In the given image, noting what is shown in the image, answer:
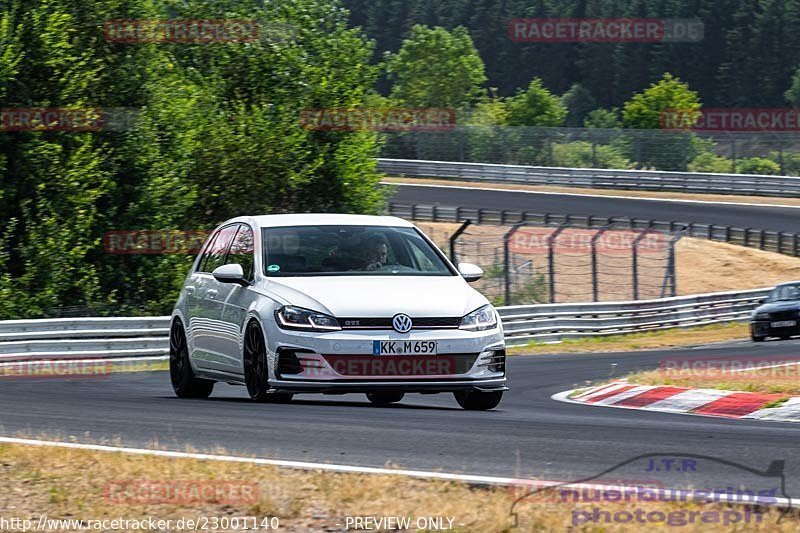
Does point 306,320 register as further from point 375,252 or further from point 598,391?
point 598,391

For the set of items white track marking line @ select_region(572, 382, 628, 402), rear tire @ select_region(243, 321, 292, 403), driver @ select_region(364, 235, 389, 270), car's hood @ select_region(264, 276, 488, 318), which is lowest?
white track marking line @ select_region(572, 382, 628, 402)

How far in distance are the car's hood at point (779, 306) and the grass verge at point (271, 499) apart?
21.1 meters

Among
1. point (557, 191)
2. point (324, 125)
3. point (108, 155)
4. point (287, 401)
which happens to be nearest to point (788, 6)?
point (557, 191)

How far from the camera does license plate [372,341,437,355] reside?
Result: 32.3ft

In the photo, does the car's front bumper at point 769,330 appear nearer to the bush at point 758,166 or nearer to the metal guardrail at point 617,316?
the metal guardrail at point 617,316

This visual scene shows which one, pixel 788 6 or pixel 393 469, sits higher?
pixel 788 6

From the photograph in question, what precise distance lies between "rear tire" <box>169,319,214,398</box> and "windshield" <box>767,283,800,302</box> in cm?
1723

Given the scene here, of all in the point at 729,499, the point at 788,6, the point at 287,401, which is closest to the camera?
the point at 729,499

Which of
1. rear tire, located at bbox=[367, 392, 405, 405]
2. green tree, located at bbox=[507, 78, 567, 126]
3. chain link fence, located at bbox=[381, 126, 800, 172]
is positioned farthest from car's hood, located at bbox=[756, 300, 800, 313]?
green tree, located at bbox=[507, 78, 567, 126]

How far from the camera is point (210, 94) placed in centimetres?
3756

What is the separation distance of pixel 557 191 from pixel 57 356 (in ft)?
133

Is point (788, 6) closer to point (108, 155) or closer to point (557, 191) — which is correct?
point (557, 191)

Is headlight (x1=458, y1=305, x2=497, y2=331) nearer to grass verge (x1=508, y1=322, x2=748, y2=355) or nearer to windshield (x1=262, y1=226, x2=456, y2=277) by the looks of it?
windshield (x1=262, y1=226, x2=456, y2=277)

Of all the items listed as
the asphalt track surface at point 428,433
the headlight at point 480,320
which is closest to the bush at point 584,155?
the asphalt track surface at point 428,433
